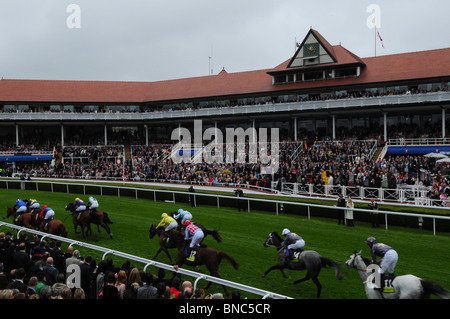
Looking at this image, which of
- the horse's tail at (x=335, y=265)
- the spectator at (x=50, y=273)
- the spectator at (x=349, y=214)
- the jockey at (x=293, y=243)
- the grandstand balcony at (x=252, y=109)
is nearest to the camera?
the spectator at (x=50, y=273)

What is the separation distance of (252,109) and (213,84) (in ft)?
25.4

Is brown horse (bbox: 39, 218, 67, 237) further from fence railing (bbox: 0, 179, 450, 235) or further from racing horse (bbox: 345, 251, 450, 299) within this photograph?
racing horse (bbox: 345, 251, 450, 299)

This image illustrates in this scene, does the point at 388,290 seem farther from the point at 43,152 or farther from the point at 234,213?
the point at 43,152

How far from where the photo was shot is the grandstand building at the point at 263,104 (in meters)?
28.3

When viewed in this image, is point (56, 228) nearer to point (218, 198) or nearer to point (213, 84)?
point (218, 198)

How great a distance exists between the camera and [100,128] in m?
41.3

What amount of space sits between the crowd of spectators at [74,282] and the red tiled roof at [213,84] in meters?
28.2

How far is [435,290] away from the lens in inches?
196

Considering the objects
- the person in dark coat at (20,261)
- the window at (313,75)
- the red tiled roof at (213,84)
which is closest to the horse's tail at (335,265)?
the person in dark coat at (20,261)

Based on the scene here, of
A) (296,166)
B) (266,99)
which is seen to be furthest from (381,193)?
(266,99)

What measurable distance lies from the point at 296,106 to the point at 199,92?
11.2 metres

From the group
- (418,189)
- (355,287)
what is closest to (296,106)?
(418,189)

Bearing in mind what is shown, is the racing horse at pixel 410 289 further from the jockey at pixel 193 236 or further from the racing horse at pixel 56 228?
the racing horse at pixel 56 228

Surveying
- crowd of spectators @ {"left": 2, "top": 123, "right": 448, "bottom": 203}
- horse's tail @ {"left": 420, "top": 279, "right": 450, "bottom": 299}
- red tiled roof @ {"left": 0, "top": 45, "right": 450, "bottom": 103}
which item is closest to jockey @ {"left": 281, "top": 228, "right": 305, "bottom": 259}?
horse's tail @ {"left": 420, "top": 279, "right": 450, "bottom": 299}
